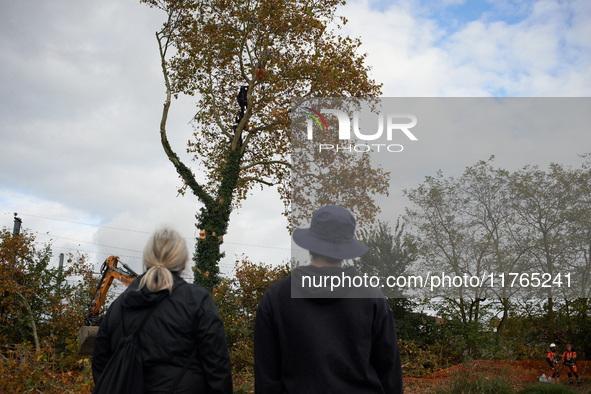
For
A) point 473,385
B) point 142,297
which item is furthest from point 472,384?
point 142,297

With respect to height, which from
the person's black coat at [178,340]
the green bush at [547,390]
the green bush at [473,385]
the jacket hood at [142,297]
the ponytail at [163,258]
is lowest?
the green bush at [547,390]

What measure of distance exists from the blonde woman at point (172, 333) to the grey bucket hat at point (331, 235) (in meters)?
0.69

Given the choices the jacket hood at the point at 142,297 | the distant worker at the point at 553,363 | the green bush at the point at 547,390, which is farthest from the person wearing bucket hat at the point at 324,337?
the distant worker at the point at 553,363

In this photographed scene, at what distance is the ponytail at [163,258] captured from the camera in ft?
9.11

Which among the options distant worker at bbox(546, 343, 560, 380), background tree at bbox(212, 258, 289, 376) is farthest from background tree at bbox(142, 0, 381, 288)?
distant worker at bbox(546, 343, 560, 380)

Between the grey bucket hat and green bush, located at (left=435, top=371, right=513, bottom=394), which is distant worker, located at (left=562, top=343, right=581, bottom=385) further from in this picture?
the grey bucket hat

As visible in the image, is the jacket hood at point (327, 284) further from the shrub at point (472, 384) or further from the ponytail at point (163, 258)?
the shrub at point (472, 384)

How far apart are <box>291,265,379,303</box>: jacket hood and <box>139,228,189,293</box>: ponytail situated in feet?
2.55

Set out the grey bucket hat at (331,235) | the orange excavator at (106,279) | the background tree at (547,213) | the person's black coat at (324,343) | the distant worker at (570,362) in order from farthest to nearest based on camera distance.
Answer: the distant worker at (570,362), the orange excavator at (106,279), the background tree at (547,213), the grey bucket hat at (331,235), the person's black coat at (324,343)

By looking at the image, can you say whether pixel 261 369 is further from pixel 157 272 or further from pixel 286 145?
pixel 286 145

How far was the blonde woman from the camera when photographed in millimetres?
2711

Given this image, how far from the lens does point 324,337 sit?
2.39 m

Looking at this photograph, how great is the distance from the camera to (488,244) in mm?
8109

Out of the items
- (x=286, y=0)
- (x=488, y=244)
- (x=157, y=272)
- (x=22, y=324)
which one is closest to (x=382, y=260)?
(x=488, y=244)
